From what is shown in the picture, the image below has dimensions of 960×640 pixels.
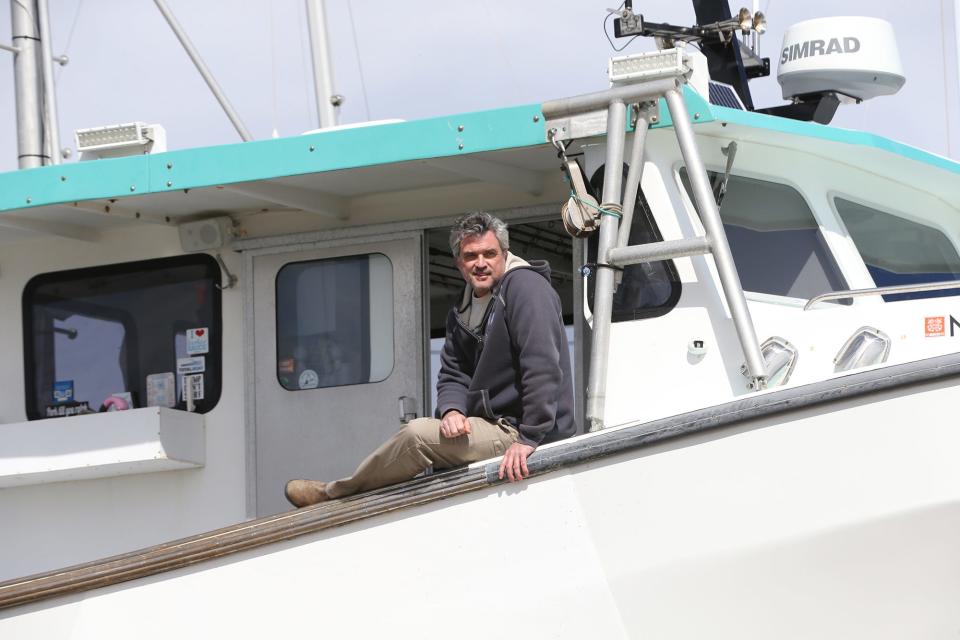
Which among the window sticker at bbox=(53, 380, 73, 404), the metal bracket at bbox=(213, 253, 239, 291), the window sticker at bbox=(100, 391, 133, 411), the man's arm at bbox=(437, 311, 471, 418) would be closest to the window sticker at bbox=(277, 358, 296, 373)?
the metal bracket at bbox=(213, 253, 239, 291)

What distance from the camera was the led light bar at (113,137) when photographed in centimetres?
628

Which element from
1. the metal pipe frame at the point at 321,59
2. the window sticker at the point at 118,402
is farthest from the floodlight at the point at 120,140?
the metal pipe frame at the point at 321,59

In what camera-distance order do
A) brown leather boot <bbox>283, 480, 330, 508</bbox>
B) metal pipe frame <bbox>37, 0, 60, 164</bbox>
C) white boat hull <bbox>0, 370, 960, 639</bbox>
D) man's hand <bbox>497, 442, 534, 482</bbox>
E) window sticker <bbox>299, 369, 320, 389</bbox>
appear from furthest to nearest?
1. metal pipe frame <bbox>37, 0, 60, 164</bbox>
2. window sticker <bbox>299, 369, 320, 389</bbox>
3. brown leather boot <bbox>283, 480, 330, 508</bbox>
4. man's hand <bbox>497, 442, 534, 482</bbox>
5. white boat hull <bbox>0, 370, 960, 639</bbox>

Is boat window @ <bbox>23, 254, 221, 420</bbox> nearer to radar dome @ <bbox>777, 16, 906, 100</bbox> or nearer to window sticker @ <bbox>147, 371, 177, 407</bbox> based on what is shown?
window sticker @ <bbox>147, 371, 177, 407</bbox>

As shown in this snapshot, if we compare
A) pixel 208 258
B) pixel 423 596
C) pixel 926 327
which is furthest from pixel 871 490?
pixel 208 258

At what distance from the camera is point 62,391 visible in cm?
699

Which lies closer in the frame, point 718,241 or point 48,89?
point 718,241

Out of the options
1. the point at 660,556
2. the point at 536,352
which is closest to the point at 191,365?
the point at 536,352

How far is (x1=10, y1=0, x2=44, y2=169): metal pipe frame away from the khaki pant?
4.18m

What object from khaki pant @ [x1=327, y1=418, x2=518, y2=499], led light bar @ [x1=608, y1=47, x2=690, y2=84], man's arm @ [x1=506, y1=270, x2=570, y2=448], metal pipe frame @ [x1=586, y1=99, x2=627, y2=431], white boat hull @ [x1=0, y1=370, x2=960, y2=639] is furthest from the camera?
led light bar @ [x1=608, y1=47, x2=690, y2=84]

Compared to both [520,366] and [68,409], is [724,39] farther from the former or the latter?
[68,409]

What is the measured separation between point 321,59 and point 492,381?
3.54 m

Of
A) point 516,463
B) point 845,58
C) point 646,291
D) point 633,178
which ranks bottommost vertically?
point 516,463

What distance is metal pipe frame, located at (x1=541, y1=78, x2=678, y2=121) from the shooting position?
17.0ft
